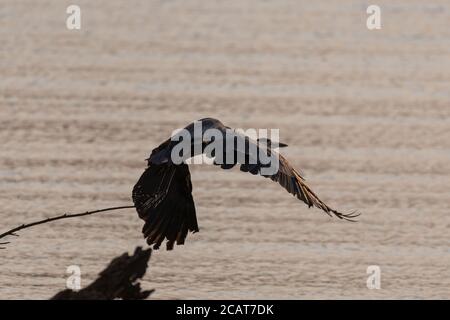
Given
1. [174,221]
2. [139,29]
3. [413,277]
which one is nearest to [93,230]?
[413,277]

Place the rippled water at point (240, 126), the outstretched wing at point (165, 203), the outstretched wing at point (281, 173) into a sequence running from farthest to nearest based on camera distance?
the rippled water at point (240, 126), the outstretched wing at point (165, 203), the outstretched wing at point (281, 173)

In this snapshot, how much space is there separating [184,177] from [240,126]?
4.55m

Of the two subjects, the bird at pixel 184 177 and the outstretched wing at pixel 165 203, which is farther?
the outstretched wing at pixel 165 203

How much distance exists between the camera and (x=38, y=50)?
44.1ft

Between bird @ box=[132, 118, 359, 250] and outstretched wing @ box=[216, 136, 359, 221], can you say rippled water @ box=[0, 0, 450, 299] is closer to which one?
bird @ box=[132, 118, 359, 250]

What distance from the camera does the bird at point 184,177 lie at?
6.48 meters

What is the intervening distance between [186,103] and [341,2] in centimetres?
377

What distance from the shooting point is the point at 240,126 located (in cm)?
1154

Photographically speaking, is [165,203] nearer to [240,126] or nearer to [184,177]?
[184,177]

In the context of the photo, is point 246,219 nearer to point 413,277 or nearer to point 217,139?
point 413,277

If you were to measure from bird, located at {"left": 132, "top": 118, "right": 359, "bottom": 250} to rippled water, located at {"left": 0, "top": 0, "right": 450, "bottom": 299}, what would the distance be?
6.93 ft

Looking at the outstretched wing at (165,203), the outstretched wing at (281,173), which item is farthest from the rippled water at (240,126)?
the outstretched wing at (281,173)

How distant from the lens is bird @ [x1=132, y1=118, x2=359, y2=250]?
648 cm

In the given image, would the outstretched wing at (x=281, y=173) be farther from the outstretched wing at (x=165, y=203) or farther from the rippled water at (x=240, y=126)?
the rippled water at (x=240, y=126)
